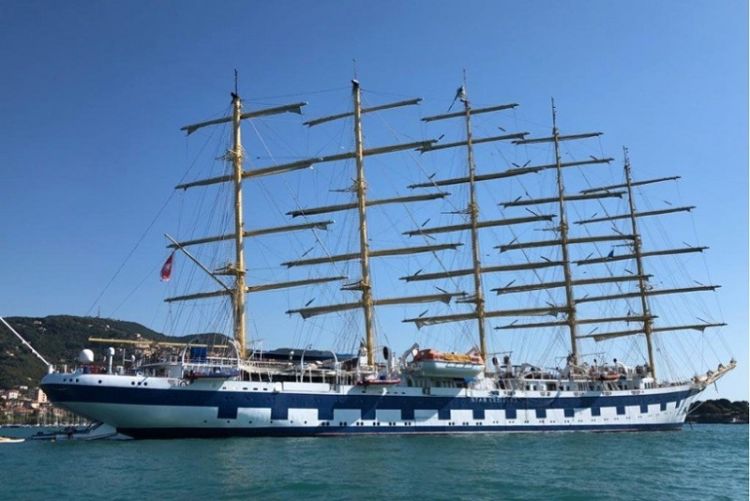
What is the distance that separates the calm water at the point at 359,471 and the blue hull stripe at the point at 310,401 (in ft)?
7.48

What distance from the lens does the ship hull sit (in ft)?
112

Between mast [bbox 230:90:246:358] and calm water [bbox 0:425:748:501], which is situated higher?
mast [bbox 230:90:246:358]

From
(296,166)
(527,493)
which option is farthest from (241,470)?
(296,166)

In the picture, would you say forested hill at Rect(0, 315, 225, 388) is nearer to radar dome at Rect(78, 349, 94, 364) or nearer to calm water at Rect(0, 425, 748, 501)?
radar dome at Rect(78, 349, 94, 364)

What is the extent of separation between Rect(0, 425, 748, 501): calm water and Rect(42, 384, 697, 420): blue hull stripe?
89.7 inches

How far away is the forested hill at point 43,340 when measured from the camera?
14964cm

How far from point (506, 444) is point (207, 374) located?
54.8 ft

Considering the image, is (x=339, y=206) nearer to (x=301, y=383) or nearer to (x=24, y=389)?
(x=301, y=383)

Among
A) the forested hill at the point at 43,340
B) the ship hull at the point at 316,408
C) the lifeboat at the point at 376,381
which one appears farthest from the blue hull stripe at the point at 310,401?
the forested hill at the point at 43,340

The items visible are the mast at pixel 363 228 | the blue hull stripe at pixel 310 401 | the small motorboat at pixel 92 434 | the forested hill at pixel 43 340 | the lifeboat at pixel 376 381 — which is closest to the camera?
the blue hull stripe at pixel 310 401

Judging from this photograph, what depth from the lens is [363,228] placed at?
5072cm

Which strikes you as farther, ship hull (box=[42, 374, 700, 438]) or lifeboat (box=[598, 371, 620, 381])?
lifeboat (box=[598, 371, 620, 381])

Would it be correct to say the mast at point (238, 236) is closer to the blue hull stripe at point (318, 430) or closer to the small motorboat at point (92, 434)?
the blue hull stripe at point (318, 430)

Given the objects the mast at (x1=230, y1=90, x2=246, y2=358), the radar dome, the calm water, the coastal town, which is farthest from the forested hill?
the calm water
